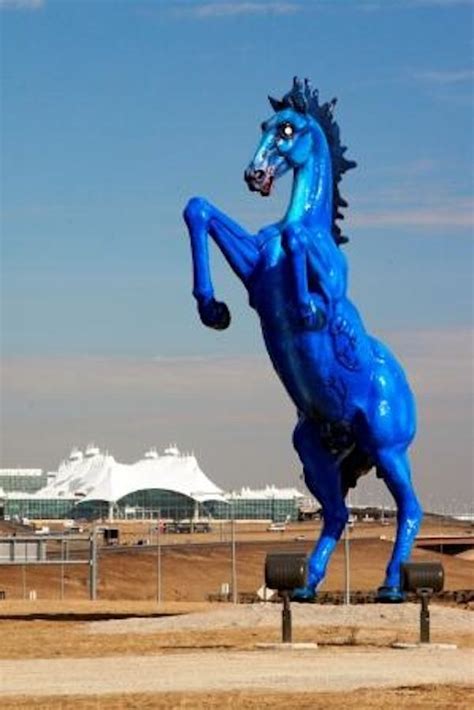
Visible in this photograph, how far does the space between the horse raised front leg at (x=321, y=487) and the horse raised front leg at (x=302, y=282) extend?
199 cm

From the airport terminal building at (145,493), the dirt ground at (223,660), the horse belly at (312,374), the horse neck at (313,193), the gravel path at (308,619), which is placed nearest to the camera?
the dirt ground at (223,660)

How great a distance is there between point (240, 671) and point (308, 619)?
9096 mm

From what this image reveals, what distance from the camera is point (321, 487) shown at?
28234 millimetres

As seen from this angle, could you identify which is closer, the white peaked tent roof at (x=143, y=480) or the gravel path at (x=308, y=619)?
the gravel path at (x=308, y=619)

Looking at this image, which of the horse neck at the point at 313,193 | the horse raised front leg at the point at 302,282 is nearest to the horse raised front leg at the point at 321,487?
the horse raised front leg at the point at 302,282

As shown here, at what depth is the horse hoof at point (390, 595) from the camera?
27516 mm

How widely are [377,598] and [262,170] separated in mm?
6844

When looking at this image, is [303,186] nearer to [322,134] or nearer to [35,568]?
[322,134]

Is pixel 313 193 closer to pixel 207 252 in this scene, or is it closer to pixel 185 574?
pixel 207 252

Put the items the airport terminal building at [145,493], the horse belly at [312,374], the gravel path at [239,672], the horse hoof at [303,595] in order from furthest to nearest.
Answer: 1. the airport terminal building at [145,493]
2. the horse hoof at [303,595]
3. the horse belly at [312,374]
4. the gravel path at [239,672]

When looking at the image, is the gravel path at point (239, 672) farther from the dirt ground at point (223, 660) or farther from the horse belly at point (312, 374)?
the horse belly at point (312, 374)

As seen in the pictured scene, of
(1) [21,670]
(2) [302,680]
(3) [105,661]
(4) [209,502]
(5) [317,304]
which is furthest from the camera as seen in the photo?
(4) [209,502]

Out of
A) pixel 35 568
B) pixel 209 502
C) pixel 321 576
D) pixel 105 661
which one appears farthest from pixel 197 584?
pixel 209 502

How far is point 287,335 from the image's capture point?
2656 centimetres
